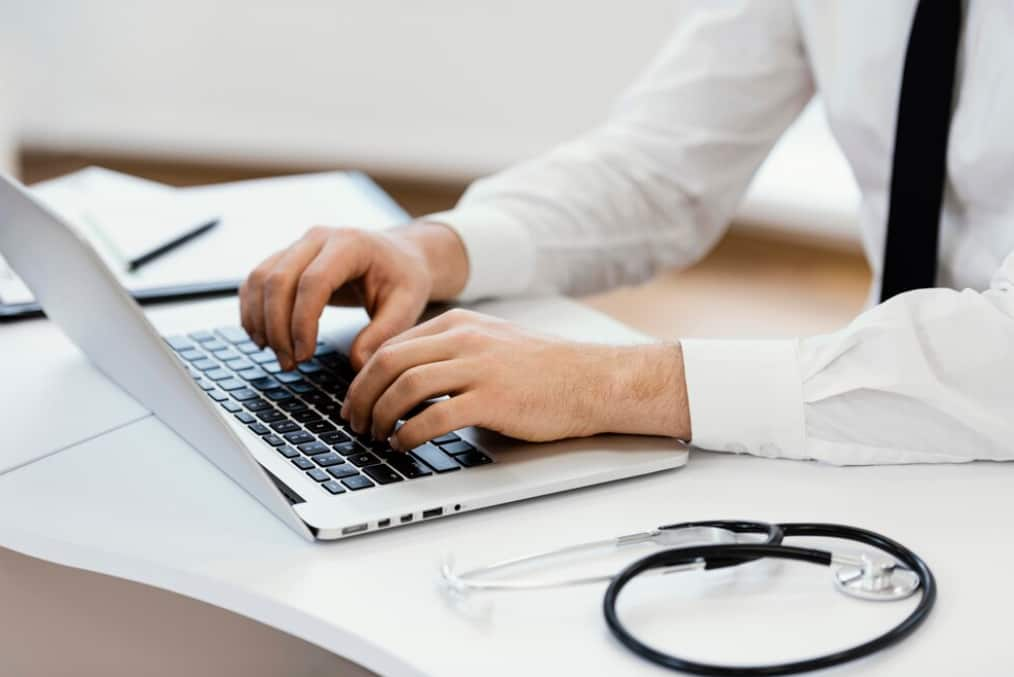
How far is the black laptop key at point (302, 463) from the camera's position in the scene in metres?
0.77

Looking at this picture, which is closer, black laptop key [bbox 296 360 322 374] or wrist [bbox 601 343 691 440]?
wrist [bbox 601 343 691 440]

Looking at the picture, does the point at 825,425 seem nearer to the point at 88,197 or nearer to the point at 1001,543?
the point at 1001,543

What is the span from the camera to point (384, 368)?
807 mm

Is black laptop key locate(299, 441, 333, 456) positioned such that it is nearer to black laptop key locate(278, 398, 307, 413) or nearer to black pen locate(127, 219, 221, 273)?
black laptop key locate(278, 398, 307, 413)

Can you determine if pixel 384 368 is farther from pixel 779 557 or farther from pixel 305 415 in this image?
pixel 779 557

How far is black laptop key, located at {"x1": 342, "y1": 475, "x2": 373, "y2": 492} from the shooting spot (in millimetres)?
745

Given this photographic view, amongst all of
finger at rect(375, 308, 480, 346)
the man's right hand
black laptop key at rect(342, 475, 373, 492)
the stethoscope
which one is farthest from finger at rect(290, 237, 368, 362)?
the stethoscope

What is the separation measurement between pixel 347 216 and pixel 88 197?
29cm

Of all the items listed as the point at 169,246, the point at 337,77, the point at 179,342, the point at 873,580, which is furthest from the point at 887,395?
the point at 337,77

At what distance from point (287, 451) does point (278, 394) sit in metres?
0.12

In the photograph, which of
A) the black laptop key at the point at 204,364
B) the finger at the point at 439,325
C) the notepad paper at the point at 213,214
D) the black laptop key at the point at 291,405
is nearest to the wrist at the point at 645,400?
the finger at the point at 439,325

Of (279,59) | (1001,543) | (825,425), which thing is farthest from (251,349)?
(279,59)

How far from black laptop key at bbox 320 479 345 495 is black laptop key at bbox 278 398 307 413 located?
0.13 meters

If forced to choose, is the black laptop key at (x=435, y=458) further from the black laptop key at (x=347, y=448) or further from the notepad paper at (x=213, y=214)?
the notepad paper at (x=213, y=214)
